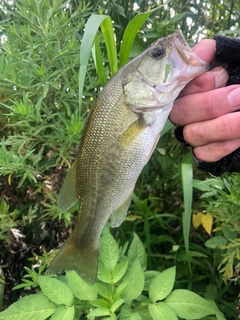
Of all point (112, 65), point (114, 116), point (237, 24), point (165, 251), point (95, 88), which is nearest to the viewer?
point (114, 116)

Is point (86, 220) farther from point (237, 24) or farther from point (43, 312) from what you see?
point (237, 24)

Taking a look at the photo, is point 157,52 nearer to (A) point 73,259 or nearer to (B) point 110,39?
(B) point 110,39

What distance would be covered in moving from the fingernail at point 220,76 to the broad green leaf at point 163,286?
506mm

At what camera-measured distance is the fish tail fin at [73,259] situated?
1.12 m

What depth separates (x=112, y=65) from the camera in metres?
1.29

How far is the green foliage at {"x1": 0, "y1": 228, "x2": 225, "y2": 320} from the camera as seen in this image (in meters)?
1.06

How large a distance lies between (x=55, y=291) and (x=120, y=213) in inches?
10.7

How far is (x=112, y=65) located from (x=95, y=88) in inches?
8.7

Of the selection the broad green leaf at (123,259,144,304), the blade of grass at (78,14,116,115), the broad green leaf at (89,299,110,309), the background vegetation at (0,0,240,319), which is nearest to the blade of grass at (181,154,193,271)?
the background vegetation at (0,0,240,319)

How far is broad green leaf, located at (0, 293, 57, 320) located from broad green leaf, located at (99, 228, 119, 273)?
0.18 meters

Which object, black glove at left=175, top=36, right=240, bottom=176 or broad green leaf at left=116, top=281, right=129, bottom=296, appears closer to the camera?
black glove at left=175, top=36, right=240, bottom=176

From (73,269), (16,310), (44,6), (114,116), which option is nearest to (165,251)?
(73,269)

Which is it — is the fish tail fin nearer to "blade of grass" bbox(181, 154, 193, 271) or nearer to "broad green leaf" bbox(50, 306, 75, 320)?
"broad green leaf" bbox(50, 306, 75, 320)

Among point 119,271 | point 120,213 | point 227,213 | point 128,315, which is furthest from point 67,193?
point 227,213
